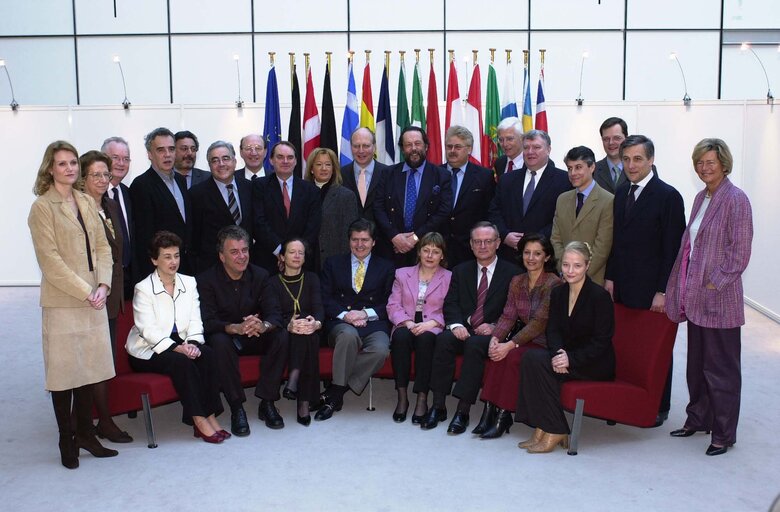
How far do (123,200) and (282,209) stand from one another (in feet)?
3.50

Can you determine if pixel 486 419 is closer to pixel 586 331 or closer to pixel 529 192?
pixel 586 331

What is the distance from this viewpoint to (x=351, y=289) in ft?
17.9

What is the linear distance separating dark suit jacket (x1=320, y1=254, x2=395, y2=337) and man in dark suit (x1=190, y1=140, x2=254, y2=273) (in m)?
0.64

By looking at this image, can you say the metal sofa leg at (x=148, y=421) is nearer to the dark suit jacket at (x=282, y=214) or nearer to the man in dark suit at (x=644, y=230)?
the dark suit jacket at (x=282, y=214)

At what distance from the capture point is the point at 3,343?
728 centimetres

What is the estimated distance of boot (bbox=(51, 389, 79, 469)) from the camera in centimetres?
425

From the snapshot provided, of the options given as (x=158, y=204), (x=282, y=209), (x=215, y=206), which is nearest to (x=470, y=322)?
(x=282, y=209)

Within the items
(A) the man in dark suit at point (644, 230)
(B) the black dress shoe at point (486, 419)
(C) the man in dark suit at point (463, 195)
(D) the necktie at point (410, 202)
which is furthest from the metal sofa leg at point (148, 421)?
(A) the man in dark suit at point (644, 230)

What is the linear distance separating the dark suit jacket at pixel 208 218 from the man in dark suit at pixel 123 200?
485 millimetres

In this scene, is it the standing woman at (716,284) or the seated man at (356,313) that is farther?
the seated man at (356,313)

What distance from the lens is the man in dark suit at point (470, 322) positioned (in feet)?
16.1

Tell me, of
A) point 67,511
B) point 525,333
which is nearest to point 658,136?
point 525,333

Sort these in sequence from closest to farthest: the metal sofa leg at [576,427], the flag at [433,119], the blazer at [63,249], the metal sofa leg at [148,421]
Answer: the blazer at [63,249], the metal sofa leg at [576,427], the metal sofa leg at [148,421], the flag at [433,119]

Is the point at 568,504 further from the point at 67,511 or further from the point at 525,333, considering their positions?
the point at 67,511
